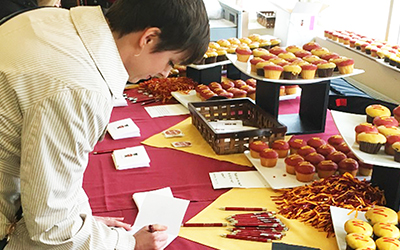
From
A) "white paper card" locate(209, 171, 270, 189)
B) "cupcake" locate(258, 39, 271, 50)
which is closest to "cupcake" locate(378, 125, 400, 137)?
"white paper card" locate(209, 171, 270, 189)

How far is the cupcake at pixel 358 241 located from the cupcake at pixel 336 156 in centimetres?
49

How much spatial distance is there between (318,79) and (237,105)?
17.2 inches

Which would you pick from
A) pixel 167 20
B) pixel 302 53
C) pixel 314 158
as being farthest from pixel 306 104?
pixel 167 20

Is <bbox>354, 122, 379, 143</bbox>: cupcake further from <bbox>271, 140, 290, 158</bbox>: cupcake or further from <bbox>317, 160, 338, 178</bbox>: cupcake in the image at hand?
<bbox>271, 140, 290, 158</bbox>: cupcake

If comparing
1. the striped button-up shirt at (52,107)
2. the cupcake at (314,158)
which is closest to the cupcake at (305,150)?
the cupcake at (314,158)

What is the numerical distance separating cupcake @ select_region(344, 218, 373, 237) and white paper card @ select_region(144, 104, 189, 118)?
3.92 ft

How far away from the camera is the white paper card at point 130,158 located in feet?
5.57

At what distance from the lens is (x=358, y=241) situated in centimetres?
115

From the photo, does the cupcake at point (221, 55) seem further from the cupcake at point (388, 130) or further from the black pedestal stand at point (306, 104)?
the cupcake at point (388, 130)

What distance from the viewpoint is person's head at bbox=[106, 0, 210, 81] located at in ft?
2.97

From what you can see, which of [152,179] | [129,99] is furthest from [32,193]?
[129,99]

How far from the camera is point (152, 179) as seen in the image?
1.63 meters

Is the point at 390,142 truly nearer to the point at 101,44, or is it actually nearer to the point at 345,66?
the point at 345,66

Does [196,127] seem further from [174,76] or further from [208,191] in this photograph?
[174,76]
